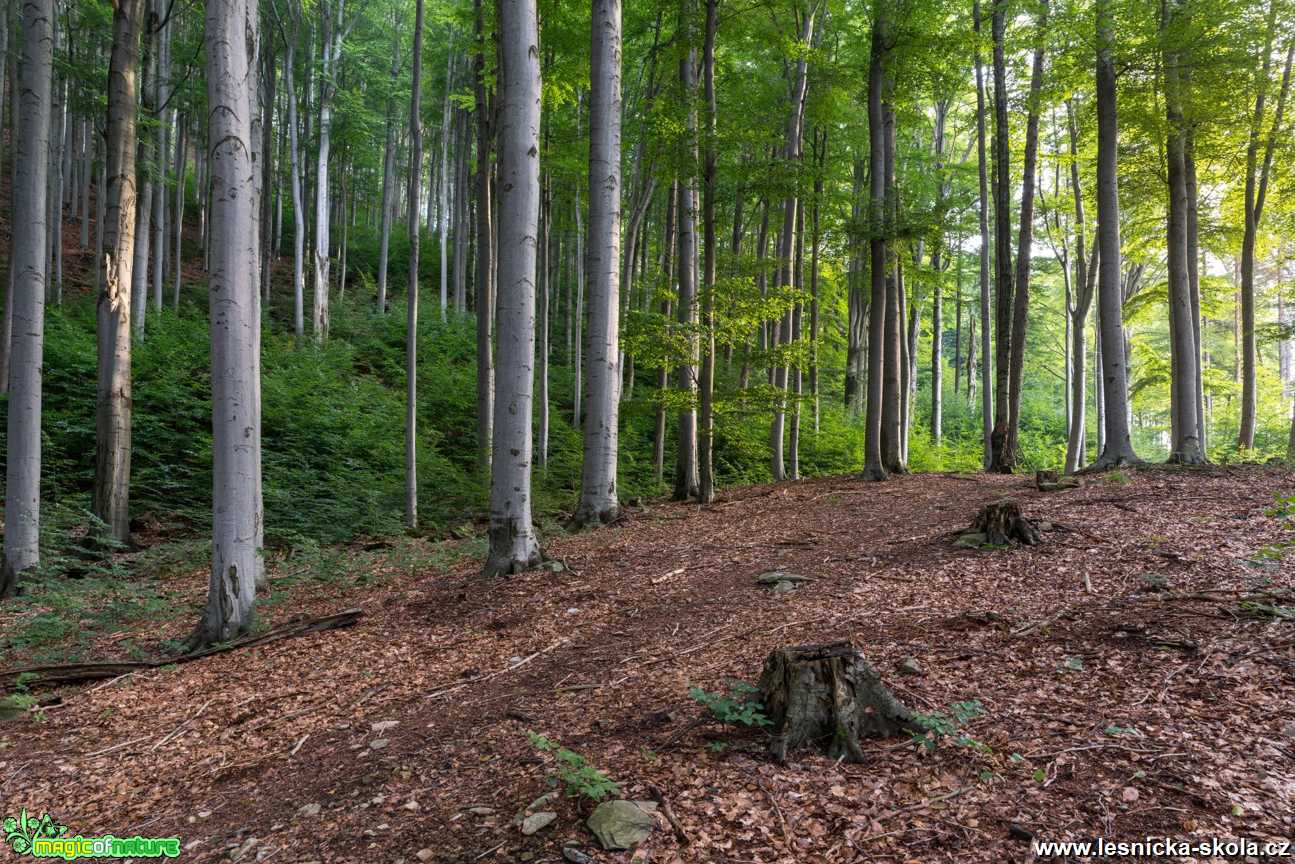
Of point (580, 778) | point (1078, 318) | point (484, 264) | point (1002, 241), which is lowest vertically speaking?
point (580, 778)

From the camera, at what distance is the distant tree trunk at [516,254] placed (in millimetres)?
6105

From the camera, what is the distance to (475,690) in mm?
4062

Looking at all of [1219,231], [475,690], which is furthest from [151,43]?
[1219,231]

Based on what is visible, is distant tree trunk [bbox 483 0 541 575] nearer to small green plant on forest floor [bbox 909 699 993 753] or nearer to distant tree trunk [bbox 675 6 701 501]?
distant tree trunk [bbox 675 6 701 501]

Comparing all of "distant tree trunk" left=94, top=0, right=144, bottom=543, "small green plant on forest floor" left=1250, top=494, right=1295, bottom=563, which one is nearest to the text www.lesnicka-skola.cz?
"small green plant on forest floor" left=1250, top=494, right=1295, bottom=563

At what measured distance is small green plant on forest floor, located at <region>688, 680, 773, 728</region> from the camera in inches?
112

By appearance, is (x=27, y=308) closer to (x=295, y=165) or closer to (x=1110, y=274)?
(x=1110, y=274)

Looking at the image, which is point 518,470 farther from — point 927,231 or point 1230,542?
point 927,231

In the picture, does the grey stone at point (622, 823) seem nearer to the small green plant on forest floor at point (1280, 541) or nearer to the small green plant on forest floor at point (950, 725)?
the small green plant on forest floor at point (950, 725)

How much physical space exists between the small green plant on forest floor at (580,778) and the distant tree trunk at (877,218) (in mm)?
9676

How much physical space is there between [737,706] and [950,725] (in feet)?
2.89

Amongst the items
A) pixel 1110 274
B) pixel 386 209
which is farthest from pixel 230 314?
pixel 386 209

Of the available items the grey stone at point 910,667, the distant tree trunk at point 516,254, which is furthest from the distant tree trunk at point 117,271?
the grey stone at point 910,667

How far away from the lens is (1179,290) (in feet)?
33.8
